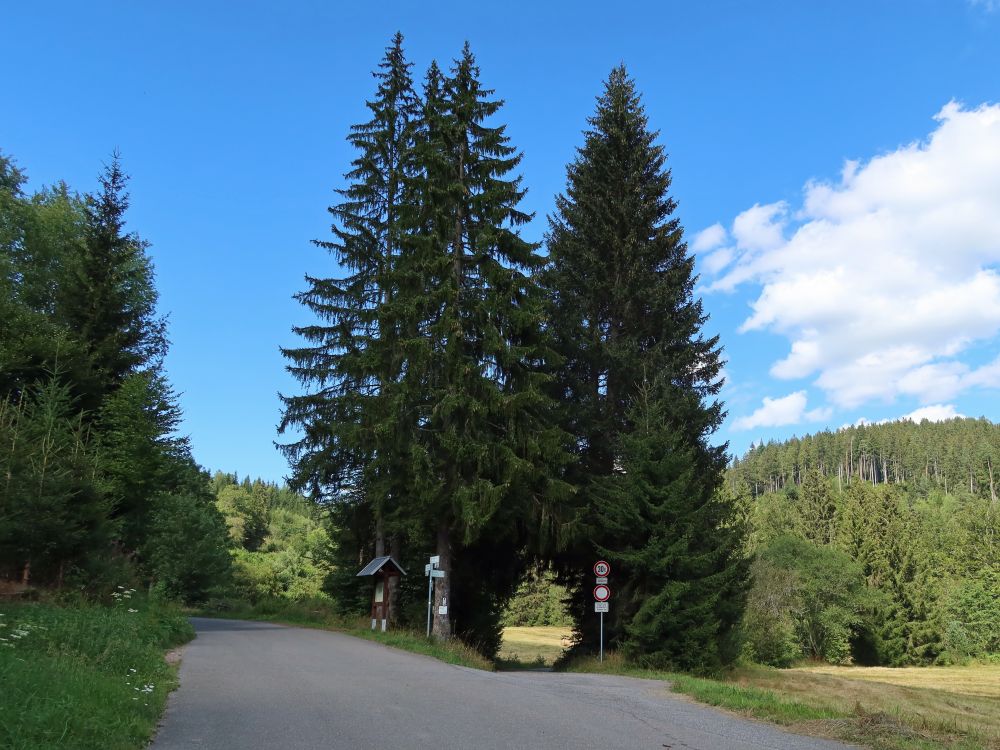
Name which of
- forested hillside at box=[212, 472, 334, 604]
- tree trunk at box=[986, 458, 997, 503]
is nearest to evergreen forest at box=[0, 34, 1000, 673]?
forested hillside at box=[212, 472, 334, 604]

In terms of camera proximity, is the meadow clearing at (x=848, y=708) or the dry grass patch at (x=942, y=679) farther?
the dry grass patch at (x=942, y=679)

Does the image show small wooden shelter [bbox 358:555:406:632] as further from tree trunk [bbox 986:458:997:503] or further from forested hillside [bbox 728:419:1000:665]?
tree trunk [bbox 986:458:997:503]

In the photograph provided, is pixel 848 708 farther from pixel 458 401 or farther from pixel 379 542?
pixel 379 542

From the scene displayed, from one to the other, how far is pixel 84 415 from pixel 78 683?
23.9 m

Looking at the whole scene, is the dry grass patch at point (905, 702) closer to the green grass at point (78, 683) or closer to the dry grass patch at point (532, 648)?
the green grass at point (78, 683)

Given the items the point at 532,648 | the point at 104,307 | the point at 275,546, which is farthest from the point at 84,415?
the point at 275,546

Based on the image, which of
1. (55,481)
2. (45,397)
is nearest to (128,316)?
(45,397)

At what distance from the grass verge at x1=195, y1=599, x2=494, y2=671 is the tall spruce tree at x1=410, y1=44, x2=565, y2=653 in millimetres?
1491

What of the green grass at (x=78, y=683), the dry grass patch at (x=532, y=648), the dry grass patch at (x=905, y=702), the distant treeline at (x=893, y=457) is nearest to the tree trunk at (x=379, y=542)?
the green grass at (x=78, y=683)

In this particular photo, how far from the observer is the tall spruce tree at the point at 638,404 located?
2169cm

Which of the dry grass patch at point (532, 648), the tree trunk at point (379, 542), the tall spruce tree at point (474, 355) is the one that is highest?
the tall spruce tree at point (474, 355)

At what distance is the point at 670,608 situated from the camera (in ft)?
68.7

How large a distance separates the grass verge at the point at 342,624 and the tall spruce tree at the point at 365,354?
311 cm

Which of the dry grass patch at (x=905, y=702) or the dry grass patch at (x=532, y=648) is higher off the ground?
the dry grass patch at (x=905, y=702)
